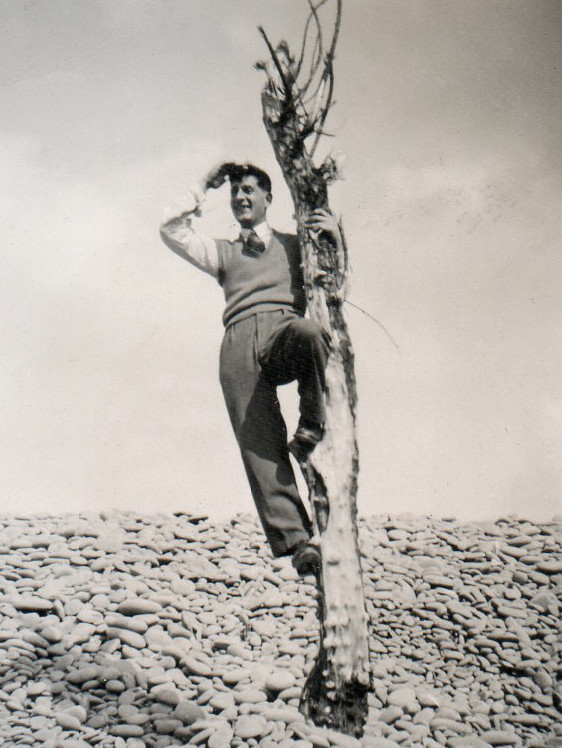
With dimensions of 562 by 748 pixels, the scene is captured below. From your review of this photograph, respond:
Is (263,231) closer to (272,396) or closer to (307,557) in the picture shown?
(272,396)

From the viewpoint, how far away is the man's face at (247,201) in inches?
128

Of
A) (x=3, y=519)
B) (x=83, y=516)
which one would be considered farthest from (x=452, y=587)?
(x=3, y=519)

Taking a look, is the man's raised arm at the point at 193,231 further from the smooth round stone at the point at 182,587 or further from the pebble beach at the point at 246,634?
the smooth round stone at the point at 182,587

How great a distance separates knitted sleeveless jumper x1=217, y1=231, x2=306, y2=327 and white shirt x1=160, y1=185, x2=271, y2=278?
1.4 inches

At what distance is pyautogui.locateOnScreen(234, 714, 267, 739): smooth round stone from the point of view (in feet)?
8.93

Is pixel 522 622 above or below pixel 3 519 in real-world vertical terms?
below

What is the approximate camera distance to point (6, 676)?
10.7 feet

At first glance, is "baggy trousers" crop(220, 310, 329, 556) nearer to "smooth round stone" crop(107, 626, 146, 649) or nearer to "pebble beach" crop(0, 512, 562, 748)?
"pebble beach" crop(0, 512, 562, 748)

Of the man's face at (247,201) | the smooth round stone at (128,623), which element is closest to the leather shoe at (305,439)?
the man's face at (247,201)

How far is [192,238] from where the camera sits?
3207 millimetres

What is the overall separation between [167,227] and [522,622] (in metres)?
2.97

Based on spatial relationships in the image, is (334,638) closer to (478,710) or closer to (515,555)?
(478,710)

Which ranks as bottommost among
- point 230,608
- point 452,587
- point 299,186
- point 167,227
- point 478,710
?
point 478,710

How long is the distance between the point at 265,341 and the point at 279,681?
154cm
